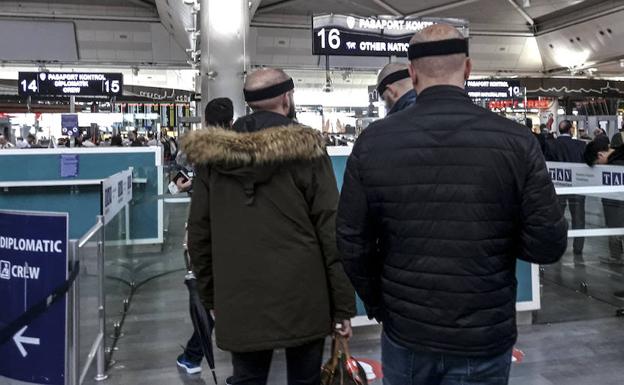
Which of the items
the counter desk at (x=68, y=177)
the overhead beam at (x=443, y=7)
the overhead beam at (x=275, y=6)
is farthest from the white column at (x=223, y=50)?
the overhead beam at (x=443, y=7)

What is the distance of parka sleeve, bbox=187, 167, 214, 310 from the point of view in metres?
2.23

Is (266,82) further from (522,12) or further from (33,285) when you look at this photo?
(522,12)

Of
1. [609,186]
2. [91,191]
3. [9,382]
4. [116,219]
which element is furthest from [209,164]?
[91,191]

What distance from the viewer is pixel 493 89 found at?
15.5 metres

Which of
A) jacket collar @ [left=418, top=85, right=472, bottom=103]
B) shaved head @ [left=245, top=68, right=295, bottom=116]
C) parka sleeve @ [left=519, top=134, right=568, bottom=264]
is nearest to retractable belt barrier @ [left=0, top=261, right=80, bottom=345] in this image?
shaved head @ [left=245, top=68, right=295, bottom=116]

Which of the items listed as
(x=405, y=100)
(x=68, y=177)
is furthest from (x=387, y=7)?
(x=405, y=100)

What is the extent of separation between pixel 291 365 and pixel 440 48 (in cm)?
130

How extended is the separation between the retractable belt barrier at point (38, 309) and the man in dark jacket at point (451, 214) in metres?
1.63

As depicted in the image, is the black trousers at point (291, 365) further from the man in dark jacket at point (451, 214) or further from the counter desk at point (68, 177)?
the counter desk at point (68, 177)

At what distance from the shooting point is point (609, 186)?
5.36m

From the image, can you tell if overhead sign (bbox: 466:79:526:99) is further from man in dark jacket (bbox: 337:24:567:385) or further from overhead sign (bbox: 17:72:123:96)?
man in dark jacket (bbox: 337:24:567:385)

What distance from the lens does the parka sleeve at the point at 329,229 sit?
2166mm

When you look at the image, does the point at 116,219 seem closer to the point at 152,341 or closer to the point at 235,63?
the point at 152,341

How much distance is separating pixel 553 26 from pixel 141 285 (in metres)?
21.5
